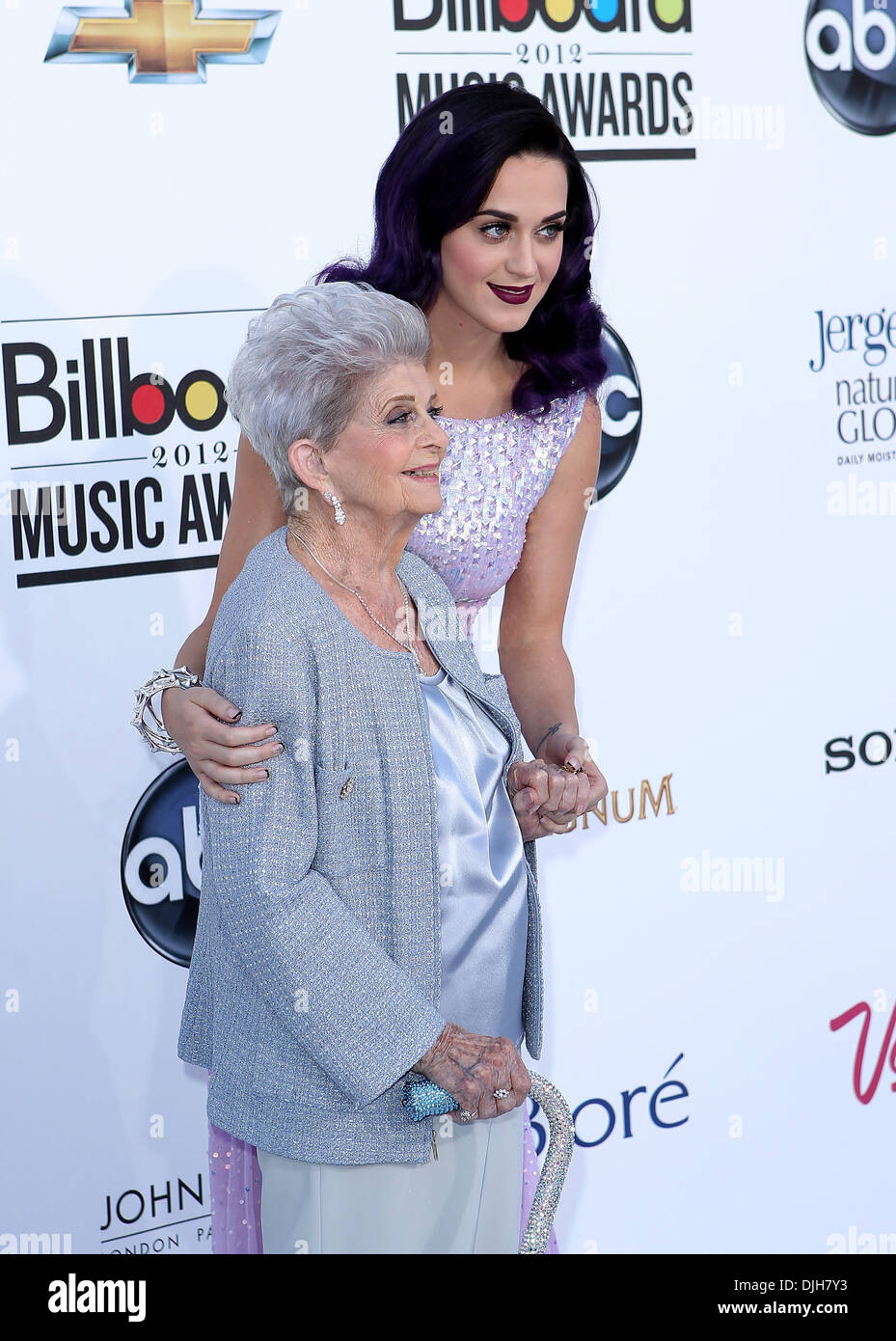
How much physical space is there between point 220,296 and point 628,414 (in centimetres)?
83

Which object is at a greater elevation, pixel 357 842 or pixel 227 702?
pixel 227 702

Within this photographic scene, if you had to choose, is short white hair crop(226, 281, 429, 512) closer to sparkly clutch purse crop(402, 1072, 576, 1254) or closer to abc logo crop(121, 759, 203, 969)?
sparkly clutch purse crop(402, 1072, 576, 1254)

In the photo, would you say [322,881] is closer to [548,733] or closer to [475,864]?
[475,864]

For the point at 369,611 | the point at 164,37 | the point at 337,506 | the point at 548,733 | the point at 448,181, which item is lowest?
the point at 548,733

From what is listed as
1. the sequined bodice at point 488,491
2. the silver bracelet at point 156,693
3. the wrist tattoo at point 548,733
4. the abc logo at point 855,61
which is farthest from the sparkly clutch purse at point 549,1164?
the abc logo at point 855,61

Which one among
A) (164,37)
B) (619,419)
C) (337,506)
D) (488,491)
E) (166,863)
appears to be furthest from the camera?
(619,419)

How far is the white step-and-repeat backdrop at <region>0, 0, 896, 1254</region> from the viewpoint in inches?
89.2

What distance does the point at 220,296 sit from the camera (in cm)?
232

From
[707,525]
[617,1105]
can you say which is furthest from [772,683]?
[617,1105]

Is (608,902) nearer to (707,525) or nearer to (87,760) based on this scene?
(707,525)

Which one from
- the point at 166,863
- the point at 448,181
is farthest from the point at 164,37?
the point at 166,863

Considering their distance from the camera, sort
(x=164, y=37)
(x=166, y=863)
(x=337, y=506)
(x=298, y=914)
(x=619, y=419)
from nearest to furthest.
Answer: (x=298, y=914) → (x=337, y=506) → (x=164, y=37) → (x=166, y=863) → (x=619, y=419)

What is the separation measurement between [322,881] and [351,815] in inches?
3.1

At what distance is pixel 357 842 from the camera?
146 centimetres
